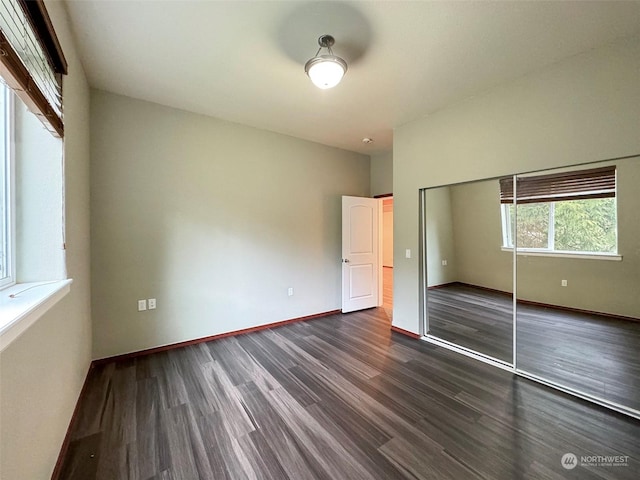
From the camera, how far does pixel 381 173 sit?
15.1ft

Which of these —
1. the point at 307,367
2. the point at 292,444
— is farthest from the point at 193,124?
the point at 292,444

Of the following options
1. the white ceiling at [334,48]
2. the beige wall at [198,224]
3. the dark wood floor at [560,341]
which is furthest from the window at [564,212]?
the beige wall at [198,224]

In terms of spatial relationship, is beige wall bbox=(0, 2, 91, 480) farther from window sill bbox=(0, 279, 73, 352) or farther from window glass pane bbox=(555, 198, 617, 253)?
window glass pane bbox=(555, 198, 617, 253)

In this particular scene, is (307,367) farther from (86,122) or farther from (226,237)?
(86,122)

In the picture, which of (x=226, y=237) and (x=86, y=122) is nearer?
(x=86, y=122)

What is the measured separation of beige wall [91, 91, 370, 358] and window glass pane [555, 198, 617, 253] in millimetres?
2828

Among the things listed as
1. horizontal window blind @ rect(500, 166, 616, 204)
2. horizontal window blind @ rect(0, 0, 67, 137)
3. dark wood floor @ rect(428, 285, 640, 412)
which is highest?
horizontal window blind @ rect(0, 0, 67, 137)

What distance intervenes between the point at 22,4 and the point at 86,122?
1418mm

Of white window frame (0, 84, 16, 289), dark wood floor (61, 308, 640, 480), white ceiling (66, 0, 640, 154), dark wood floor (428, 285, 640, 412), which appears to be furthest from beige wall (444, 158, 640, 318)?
white window frame (0, 84, 16, 289)

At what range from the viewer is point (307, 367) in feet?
8.48

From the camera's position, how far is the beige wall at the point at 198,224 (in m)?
2.67

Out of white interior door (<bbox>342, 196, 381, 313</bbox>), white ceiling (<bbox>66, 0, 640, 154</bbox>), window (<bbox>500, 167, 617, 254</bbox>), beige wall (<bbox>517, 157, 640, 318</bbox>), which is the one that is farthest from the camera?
white interior door (<bbox>342, 196, 381, 313</bbox>)

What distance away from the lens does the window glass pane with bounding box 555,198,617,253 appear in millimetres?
2117

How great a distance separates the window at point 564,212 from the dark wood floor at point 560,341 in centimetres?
63
